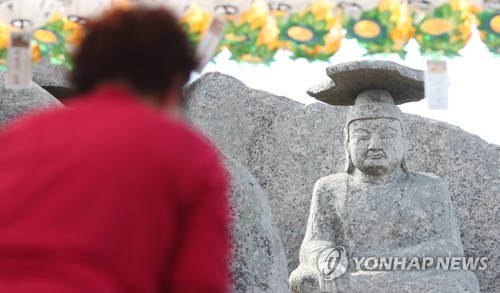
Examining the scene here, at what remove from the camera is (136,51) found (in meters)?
1.55

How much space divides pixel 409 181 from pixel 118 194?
16.6ft

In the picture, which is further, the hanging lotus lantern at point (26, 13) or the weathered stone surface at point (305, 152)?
the weathered stone surface at point (305, 152)

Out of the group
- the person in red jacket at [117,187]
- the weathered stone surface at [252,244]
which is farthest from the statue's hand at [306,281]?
the person in red jacket at [117,187]

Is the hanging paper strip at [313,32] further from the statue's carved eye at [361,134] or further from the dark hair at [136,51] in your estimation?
the statue's carved eye at [361,134]

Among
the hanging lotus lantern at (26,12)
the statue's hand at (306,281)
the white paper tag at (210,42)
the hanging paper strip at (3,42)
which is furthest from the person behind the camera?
the statue's hand at (306,281)

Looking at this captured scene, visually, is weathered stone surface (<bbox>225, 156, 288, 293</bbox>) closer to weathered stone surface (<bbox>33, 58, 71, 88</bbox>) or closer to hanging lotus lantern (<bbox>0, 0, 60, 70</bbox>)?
hanging lotus lantern (<bbox>0, 0, 60, 70</bbox>)

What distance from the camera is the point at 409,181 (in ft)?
20.9

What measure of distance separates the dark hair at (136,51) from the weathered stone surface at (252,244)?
2.38 meters

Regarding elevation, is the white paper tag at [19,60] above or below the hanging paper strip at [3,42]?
above

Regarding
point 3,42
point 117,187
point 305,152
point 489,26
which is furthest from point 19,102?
point 305,152

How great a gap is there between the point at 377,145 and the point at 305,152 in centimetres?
143

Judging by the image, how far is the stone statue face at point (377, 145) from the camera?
632 centimetres

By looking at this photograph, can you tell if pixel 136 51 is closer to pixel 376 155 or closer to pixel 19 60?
pixel 19 60

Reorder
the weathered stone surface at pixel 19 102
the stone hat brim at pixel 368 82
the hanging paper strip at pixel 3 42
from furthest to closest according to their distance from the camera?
the stone hat brim at pixel 368 82, the weathered stone surface at pixel 19 102, the hanging paper strip at pixel 3 42
